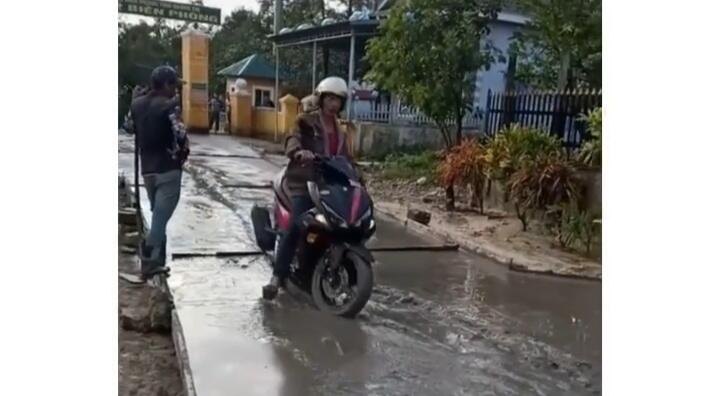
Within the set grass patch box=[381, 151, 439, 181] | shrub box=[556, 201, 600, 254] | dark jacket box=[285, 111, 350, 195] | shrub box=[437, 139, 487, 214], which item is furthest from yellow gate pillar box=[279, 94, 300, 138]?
shrub box=[556, 201, 600, 254]

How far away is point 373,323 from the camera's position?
2.28 metres

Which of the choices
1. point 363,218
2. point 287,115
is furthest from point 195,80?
point 363,218

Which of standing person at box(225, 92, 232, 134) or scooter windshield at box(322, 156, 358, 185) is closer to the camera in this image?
standing person at box(225, 92, 232, 134)

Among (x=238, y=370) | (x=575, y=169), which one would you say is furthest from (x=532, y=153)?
(x=238, y=370)

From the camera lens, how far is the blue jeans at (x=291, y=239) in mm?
2336

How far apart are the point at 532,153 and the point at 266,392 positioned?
1.42 metres

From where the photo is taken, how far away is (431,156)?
8.51 ft

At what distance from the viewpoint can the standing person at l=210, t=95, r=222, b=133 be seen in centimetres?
203

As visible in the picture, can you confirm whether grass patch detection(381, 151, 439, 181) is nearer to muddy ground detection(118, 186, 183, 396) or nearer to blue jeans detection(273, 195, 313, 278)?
blue jeans detection(273, 195, 313, 278)

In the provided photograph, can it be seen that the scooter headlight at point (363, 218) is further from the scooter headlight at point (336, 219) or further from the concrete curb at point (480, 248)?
the concrete curb at point (480, 248)

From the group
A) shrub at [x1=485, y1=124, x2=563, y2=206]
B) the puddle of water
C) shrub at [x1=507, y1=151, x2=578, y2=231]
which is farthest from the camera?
shrub at [x1=507, y1=151, x2=578, y2=231]

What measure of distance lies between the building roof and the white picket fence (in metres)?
0.27

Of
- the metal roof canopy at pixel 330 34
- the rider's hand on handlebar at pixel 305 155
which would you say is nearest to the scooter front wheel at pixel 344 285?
the rider's hand on handlebar at pixel 305 155
